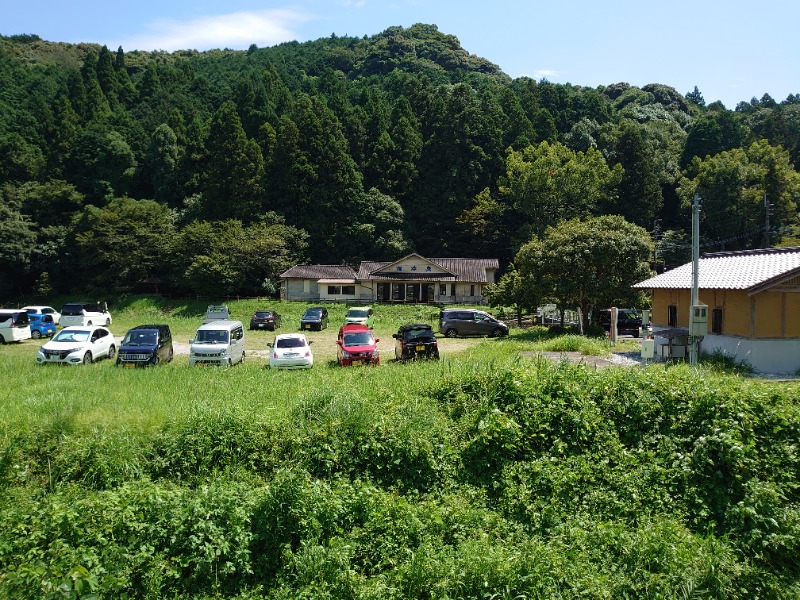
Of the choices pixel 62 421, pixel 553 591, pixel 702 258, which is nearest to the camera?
pixel 553 591

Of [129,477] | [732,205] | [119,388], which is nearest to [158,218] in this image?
[119,388]

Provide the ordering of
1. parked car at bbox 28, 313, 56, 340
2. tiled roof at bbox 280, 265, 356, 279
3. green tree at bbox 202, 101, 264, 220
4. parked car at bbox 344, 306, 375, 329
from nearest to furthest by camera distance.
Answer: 1. parked car at bbox 28, 313, 56, 340
2. parked car at bbox 344, 306, 375, 329
3. tiled roof at bbox 280, 265, 356, 279
4. green tree at bbox 202, 101, 264, 220

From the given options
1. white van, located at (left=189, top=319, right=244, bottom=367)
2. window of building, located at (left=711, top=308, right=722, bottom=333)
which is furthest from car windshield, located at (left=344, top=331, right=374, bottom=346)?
window of building, located at (left=711, top=308, right=722, bottom=333)

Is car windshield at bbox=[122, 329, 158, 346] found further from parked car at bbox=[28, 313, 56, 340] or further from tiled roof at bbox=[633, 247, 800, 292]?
tiled roof at bbox=[633, 247, 800, 292]

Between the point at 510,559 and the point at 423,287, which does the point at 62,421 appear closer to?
the point at 510,559

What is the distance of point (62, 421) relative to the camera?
9.88m

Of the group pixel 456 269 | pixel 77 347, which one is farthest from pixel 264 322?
pixel 456 269

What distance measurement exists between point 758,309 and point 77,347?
21.4 metres

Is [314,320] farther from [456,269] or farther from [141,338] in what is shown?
[456,269]

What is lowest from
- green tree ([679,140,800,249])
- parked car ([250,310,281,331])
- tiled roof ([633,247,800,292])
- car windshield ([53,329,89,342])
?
parked car ([250,310,281,331])

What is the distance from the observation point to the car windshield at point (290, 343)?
1786 cm

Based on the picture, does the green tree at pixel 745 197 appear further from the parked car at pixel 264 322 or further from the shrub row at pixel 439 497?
the shrub row at pixel 439 497

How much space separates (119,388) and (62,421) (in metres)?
2.30

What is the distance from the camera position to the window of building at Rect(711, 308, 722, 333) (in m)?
18.7
